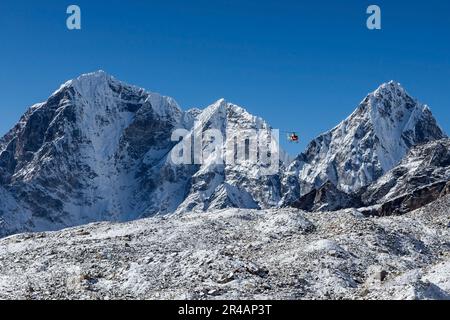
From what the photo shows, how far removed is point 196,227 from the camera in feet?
154

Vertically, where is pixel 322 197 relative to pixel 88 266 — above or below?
above

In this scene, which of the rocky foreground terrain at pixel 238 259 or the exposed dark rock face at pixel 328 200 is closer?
the rocky foreground terrain at pixel 238 259

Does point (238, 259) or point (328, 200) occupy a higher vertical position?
point (328, 200)

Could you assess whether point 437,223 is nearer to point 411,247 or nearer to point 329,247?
point 411,247

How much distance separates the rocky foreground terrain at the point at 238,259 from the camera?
104ft

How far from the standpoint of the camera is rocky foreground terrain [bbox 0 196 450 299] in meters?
31.8

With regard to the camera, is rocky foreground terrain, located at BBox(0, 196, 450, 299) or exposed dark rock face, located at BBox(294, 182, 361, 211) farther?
exposed dark rock face, located at BBox(294, 182, 361, 211)

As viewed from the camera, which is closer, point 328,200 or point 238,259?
point 238,259

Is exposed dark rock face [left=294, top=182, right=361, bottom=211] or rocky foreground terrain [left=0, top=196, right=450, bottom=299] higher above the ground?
exposed dark rock face [left=294, top=182, right=361, bottom=211]

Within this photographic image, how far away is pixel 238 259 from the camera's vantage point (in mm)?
35250

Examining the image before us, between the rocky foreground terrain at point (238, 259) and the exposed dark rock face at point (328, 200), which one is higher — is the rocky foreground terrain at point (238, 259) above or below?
below

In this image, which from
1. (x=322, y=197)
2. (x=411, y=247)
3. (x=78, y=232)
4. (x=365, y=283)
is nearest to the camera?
(x=365, y=283)
